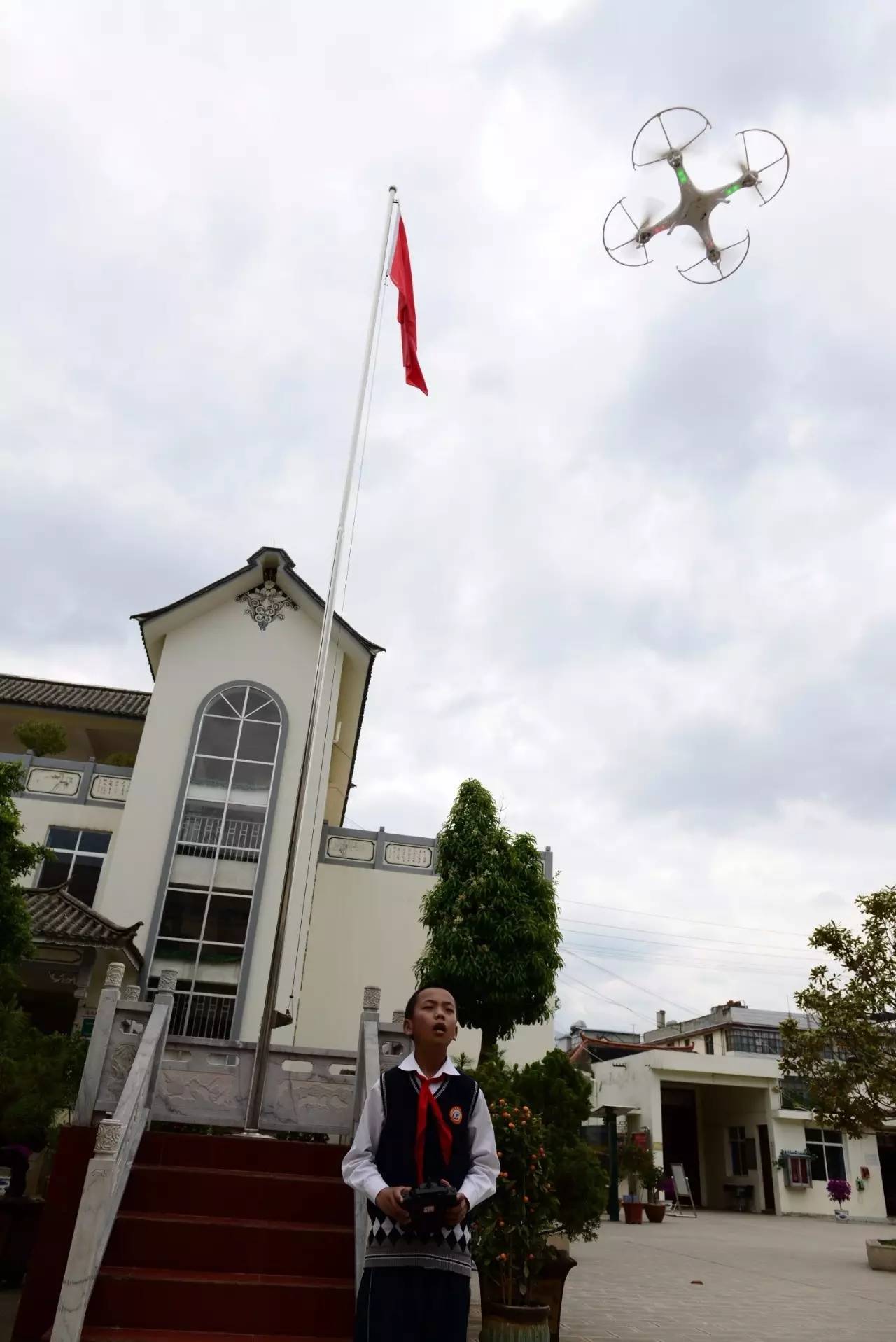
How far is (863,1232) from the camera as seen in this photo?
18469 millimetres

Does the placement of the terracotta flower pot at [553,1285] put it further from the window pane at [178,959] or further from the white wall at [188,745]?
the window pane at [178,959]

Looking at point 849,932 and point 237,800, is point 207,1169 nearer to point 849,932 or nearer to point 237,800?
point 237,800

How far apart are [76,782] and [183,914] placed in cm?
317

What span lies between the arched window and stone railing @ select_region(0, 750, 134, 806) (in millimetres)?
1520

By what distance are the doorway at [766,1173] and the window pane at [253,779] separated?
60.5ft

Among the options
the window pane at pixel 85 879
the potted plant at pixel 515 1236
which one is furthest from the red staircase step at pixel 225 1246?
the window pane at pixel 85 879

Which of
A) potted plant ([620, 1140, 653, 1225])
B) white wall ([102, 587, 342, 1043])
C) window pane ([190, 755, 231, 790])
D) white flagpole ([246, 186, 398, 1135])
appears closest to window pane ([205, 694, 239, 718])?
white wall ([102, 587, 342, 1043])

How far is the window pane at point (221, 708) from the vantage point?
46.8 feet

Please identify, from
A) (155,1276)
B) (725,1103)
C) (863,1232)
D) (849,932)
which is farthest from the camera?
(725,1103)

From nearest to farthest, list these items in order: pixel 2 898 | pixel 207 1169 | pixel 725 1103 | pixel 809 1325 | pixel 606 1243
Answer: pixel 207 1169 < pixel 2 898 < pixel 809 1325 < pixel 606 1243 < pixel 725 1103

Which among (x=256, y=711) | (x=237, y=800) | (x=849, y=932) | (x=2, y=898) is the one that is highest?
(x=256, y=711)

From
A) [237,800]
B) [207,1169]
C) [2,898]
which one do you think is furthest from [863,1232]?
[2,898]

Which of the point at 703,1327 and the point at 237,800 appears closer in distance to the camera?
the point at 703,1327

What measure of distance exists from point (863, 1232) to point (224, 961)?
15.4 m
